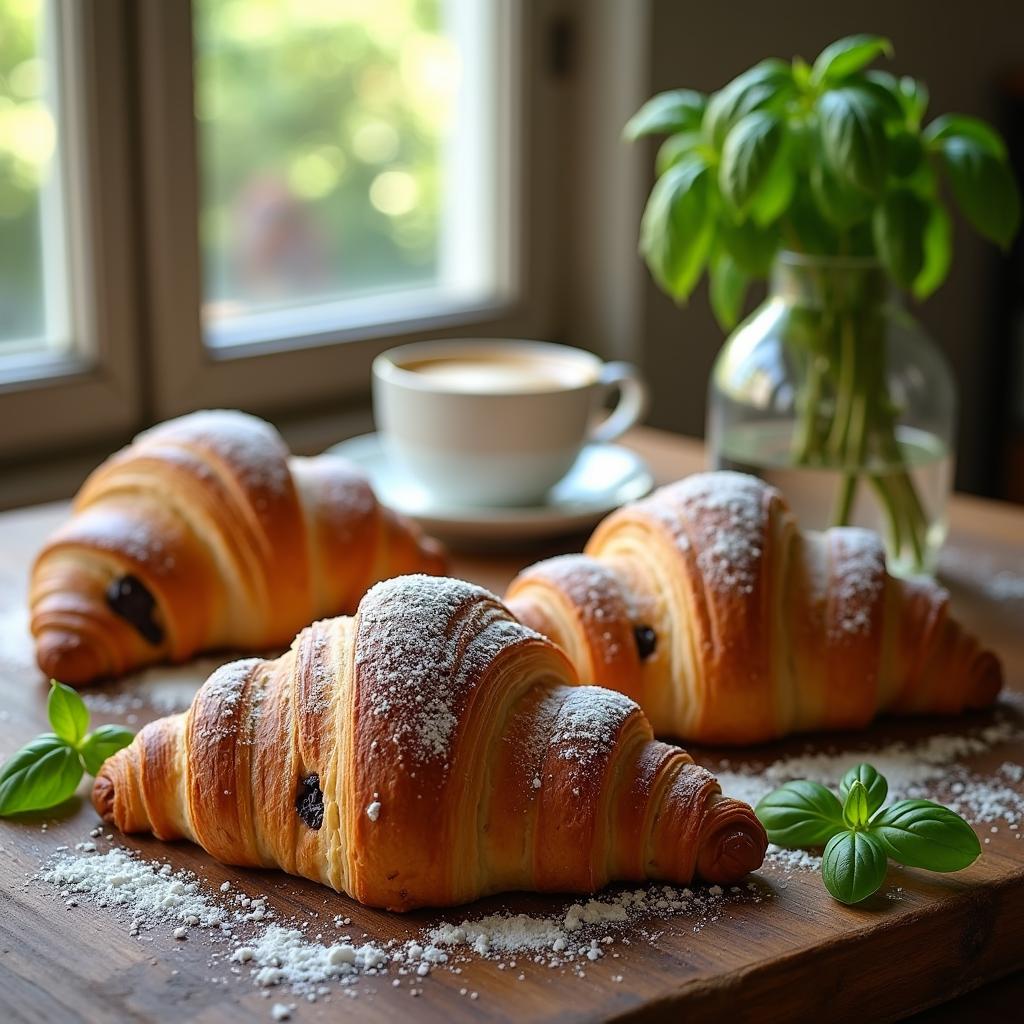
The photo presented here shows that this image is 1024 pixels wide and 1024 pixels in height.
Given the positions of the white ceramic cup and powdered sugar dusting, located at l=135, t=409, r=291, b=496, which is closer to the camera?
powdered sugar dusting, located at l=135, t=409, r=291, b=496

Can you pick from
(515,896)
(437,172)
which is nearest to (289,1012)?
(515,896)

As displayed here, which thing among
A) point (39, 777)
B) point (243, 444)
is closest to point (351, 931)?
point (39, 777)

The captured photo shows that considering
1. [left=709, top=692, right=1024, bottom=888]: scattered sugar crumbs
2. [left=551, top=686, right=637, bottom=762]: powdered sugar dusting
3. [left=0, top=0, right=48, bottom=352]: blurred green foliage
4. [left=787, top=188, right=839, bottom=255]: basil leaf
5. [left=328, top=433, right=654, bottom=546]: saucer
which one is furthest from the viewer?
[left=0, top=0, right=48, bottom=352]: blurred green foliage

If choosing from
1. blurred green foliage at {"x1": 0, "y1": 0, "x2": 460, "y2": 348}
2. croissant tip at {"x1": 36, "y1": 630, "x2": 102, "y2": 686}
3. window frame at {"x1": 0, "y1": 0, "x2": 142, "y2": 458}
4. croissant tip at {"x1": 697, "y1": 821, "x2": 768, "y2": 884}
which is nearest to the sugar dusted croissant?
croissant tip at {"x1": 697, "y1": 821, "x2": 768, "y2": 884}

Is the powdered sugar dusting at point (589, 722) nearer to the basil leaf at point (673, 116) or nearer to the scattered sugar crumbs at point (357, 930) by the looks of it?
the scattered sugar crumbs at point (357, 930)

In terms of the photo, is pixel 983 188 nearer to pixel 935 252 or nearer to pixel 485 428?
pixel 935 252

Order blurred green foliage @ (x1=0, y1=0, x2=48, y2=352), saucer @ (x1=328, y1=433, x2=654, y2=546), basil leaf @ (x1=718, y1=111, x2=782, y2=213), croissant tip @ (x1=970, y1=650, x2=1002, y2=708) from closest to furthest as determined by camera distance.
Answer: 1. croissant tip @ (x1=970, y1=650, x2=1002, y2=708)
2. basil leaf @ (x1=718, y1=111, x2=782, y2=213)
3. saucer @ (x1=328, y1=433, x2=654, y2=546)
4. blurred green foliage @ (x1=0, y1=0, x2=48, y2=352)

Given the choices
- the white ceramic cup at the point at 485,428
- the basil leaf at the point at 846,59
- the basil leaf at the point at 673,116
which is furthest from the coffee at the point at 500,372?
the basil leaf at the point at 846,59

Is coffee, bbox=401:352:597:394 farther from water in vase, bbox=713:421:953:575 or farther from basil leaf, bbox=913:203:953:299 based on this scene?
basil leaf, bbox=913:203:953:299
